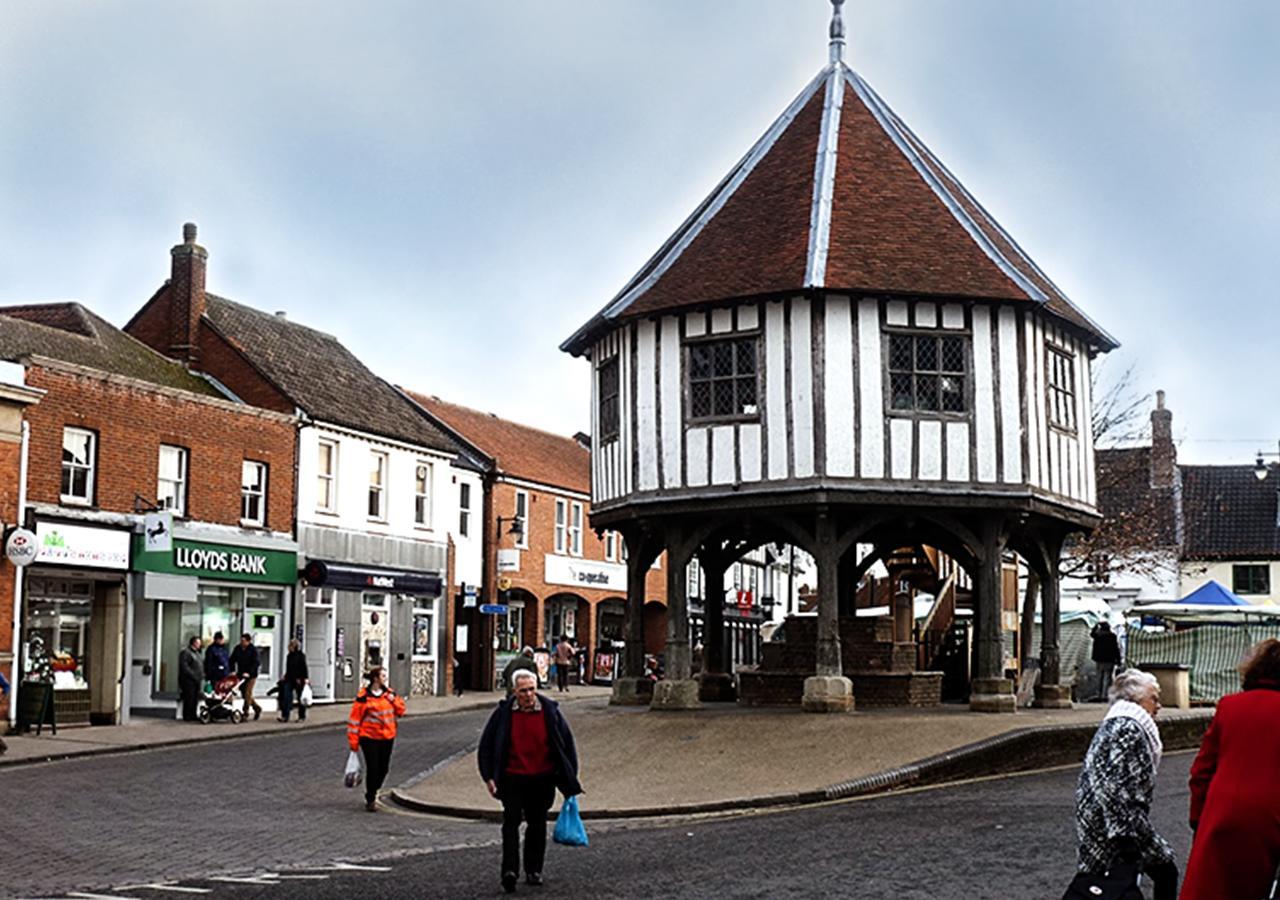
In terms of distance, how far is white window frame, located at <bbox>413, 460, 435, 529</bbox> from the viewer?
127 ft

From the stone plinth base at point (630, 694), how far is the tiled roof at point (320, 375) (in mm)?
11368

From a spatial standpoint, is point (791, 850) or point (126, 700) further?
point (126, 700)

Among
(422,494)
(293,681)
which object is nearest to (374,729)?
(293,681)

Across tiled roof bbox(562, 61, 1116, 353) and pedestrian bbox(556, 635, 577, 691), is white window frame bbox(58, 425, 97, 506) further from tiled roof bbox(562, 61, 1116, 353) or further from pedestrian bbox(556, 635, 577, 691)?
pedestrian bbox(556, 635, 577, 691)

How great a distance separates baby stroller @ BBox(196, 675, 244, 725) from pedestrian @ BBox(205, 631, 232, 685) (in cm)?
12

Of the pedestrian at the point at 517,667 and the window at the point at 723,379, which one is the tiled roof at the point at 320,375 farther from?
the window at the point at 723,379

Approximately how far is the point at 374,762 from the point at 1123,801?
10636 millimetres

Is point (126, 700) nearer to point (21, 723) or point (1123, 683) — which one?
point (21, 723)

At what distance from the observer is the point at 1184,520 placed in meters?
57.2

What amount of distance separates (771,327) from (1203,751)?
15.7 m

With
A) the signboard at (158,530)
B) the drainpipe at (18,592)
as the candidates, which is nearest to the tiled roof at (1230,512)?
the signboard at (158,530)

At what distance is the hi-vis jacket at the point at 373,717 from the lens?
1712 centimetres

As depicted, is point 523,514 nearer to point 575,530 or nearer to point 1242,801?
point 575,530

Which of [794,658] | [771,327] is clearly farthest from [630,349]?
[794,658]
